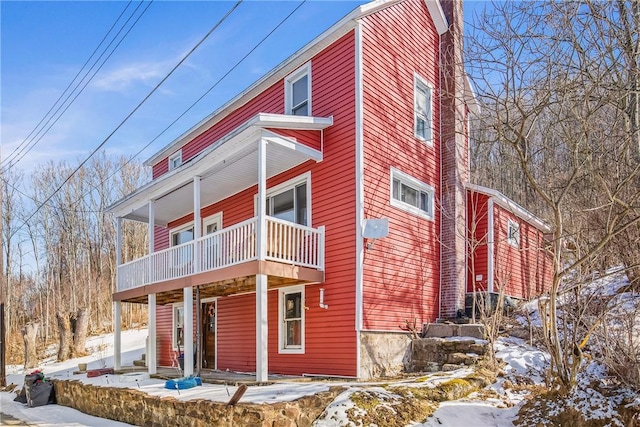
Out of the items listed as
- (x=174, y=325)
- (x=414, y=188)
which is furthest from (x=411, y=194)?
(x=174, y=325)

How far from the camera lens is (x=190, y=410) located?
26.9ft

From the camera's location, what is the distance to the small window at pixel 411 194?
39.5 ft

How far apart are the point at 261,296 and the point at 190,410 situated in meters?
2.47

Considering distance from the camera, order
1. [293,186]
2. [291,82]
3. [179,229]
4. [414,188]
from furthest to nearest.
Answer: [179,229] < [291,82] < [414,188] < [293,186]

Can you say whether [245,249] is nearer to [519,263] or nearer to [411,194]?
[411,194]

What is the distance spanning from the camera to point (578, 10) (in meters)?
7.45

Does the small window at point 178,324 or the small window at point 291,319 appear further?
the small window at point 178,324

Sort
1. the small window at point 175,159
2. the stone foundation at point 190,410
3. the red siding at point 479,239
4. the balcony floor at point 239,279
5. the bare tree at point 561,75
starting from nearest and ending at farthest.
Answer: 1. the bare tree at point 561,75
2. the stone foundation at point 190,410
3. the balcony floor at point 239,279
4. the red siding at point 479,239
5. the small window at point 175,159

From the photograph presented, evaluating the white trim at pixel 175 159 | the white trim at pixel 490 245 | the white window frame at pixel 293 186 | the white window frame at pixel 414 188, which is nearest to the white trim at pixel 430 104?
the white window frame at pixel 414 188

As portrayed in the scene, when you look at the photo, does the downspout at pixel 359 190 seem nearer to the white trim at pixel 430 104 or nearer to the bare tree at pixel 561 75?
the white trim at pixel 430 104

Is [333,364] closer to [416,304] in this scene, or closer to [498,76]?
[416,304]

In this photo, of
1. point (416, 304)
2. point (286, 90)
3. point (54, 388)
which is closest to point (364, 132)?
point (286, 90)

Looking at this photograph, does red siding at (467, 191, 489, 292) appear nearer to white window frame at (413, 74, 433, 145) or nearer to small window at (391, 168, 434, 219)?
small window at (391, 168, 434, 219)

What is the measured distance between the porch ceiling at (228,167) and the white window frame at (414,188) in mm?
1823
